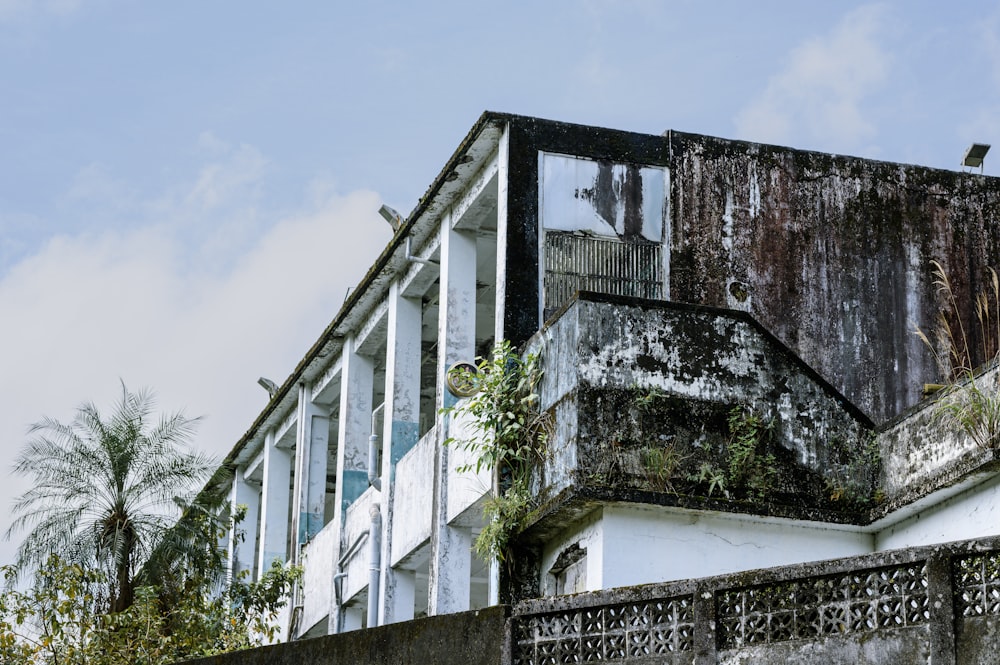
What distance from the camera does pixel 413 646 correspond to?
10.4 m

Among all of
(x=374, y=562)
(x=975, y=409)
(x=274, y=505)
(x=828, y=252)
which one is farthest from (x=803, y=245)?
(x=274, y=505)

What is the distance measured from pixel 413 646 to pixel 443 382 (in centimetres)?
703

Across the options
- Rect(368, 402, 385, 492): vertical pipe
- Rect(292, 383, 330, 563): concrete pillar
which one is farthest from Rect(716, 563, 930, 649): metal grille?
Rect(292, 383, 330, 563): concrete pillar

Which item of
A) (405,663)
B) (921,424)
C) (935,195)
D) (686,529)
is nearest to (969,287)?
(935,195)

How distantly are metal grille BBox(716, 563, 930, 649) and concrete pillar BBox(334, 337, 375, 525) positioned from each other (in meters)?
12.7

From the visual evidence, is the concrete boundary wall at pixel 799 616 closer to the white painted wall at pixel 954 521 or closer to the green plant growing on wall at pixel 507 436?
the white painted wall at pixel 954 521

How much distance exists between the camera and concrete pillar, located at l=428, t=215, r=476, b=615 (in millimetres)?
16656

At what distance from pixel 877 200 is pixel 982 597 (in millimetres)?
9576

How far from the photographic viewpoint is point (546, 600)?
9523 millimetres

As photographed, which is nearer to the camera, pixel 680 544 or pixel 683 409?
pixel 680 544

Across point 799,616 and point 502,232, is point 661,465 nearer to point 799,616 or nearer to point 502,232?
point 502,232

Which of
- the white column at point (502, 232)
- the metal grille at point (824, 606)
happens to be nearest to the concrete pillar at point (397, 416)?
the white column at point (502, 232)

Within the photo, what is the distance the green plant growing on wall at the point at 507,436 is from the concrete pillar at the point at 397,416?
4.46 metres

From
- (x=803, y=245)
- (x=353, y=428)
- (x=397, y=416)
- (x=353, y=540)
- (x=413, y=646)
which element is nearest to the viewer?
(x=413, y=646)
